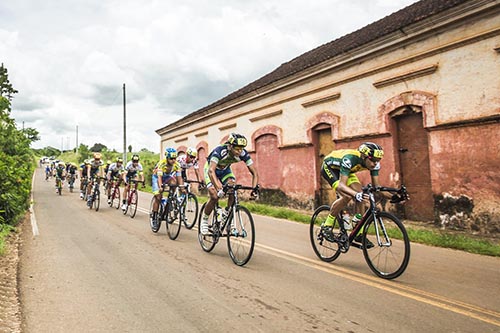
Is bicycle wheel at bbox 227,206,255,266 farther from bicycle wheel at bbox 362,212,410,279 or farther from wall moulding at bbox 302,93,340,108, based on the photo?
wall moulding at bbox 302,93,340,108

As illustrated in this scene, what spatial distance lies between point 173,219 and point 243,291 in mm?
3919

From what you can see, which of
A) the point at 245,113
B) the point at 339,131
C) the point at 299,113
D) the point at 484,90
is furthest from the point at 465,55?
the point at 245,113

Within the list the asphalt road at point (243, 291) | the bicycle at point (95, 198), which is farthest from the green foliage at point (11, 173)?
the bicycle at point (95, 198)

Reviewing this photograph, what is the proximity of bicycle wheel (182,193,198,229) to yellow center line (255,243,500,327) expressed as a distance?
299 cm

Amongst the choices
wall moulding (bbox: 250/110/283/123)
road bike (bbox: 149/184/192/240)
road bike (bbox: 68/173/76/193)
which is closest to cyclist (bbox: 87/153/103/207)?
road bike (bbox: 149/184/192/240)

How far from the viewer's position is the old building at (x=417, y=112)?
25.2 ft

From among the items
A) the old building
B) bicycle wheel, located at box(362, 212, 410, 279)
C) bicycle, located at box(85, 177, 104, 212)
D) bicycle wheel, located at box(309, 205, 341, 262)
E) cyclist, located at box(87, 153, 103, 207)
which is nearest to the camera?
bicycle wheel, located at box(362, 212, 410, 279)

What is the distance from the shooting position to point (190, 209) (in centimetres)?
775

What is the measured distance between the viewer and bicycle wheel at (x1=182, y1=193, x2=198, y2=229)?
761 centimetres

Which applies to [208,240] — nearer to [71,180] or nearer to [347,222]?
[347,222]

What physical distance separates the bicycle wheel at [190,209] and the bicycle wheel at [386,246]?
4231 millimetres

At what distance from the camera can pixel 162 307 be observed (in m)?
3.44

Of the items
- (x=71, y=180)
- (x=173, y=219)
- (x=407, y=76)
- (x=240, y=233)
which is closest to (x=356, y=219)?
(x=240, y=233)

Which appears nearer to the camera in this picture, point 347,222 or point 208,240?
point 347,222
